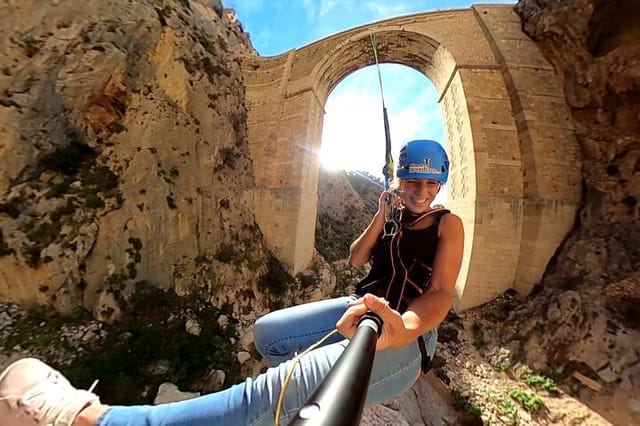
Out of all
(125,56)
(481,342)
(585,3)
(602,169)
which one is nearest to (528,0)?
(585,3)

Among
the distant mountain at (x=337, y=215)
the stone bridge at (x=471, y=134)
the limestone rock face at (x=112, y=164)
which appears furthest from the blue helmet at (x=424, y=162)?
the distant mountain at (x=337, y=215)

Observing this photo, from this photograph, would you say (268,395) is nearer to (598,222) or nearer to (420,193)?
(420,193)

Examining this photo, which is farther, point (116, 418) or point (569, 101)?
point (569, 101)

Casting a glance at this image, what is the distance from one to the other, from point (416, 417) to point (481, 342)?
3.19 meters

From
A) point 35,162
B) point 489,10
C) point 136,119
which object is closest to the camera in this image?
point 35,162

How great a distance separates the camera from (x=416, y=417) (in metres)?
5.61

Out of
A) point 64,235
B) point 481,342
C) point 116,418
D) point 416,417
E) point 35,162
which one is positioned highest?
point 35,162

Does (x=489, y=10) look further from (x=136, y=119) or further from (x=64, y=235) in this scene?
(x=64, y=235)

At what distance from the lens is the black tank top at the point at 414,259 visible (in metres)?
1.89

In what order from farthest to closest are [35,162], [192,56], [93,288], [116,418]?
[192,56], [35,162], [93,288], [116,418]

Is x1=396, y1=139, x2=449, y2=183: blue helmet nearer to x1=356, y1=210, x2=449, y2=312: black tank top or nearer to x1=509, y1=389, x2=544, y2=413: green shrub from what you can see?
x1=356, y1=210, x2=449, y2=312: black tank top

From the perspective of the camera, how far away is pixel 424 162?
1969mm

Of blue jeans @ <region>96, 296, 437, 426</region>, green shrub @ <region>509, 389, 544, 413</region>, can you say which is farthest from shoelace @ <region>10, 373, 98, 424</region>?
green shrub @ <region>509, 389, 544, 413</region>

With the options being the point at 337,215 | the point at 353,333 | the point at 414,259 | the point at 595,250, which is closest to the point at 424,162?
the point at 414,259
